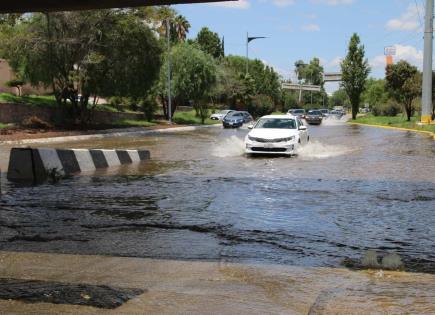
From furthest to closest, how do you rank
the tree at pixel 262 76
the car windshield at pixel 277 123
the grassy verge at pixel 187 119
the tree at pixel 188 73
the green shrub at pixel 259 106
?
the tree at pixel 262 76, the green shrub at pixel 259 106, the grassy verge at pixel 187 119, the tree at pixel 188 73, the car windshield at pixel 277 123

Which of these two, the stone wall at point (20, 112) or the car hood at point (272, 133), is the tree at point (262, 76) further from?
Answer: the car hood at point (272, 133)

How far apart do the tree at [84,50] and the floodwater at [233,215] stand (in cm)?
2130

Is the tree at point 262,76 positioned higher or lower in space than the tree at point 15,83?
higher

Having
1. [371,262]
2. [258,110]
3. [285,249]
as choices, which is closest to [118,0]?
[285,249]

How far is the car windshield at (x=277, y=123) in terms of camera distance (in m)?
19.5

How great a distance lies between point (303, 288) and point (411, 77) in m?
53.0

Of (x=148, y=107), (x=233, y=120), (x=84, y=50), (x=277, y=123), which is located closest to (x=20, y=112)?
(x=84, y=50)

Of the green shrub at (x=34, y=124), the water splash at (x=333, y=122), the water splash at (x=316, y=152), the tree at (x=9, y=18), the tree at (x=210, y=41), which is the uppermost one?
the tree at (x=210, y=41)

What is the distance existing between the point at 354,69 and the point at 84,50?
113 feet

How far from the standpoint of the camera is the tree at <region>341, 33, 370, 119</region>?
61219 millimetres

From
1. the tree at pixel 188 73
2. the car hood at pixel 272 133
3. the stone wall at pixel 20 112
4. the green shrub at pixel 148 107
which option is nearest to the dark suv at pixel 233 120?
the tree at pixel 188 73

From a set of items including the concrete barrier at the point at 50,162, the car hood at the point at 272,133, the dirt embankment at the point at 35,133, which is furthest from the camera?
the dirt embankment at the point at 35,133

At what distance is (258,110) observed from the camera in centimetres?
8712

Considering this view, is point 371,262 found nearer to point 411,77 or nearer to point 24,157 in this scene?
point 24,157
